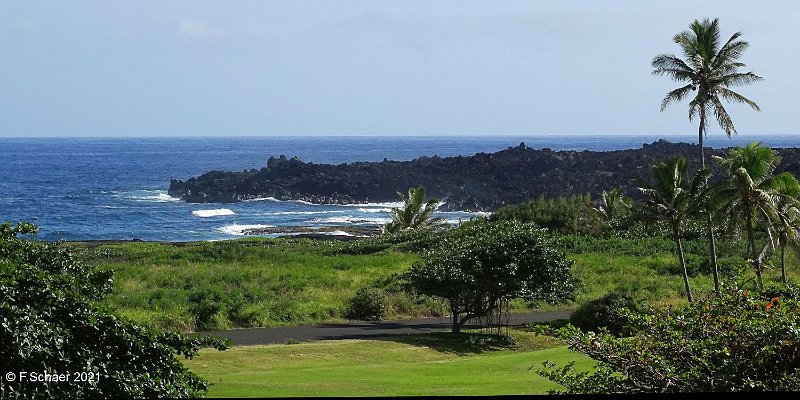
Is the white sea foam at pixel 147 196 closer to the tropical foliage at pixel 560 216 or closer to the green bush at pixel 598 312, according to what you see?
the tropical foliage at pixel 560 216

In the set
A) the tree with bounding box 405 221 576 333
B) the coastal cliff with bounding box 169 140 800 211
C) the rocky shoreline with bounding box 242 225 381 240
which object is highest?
the tree with bounding box 405 221 576 333

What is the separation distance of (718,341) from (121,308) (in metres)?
24.6

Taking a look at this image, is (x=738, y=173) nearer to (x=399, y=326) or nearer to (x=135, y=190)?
(x=399, y=326)

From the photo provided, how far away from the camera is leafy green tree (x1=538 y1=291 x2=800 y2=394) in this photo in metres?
10.8

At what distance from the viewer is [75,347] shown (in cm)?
1012

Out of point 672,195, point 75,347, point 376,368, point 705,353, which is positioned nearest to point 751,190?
point 672,195

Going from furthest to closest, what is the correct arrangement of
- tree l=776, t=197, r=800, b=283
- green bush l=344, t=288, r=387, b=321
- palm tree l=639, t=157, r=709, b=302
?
green bush l=344, t=288, r=387, b=321, palm tree l=639, t=157, r=709, b=302, tree l=776, t=197, r=800, b=283

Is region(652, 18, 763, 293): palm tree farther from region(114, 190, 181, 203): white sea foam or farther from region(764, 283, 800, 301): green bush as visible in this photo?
region(114, 190, 181, 203): white sea foam

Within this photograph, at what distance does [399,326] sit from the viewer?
3269 cm

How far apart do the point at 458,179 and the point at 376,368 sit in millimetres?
102000

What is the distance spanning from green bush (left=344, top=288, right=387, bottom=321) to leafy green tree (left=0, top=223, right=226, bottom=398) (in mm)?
23020

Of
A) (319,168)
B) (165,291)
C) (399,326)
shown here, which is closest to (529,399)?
(399,326)

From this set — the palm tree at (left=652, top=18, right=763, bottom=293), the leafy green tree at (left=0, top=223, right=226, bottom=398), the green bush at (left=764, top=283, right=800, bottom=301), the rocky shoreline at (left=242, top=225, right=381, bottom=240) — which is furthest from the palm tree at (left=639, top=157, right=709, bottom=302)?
the rocky shoreline at (left=242, top=225, right=381, bottom=240)

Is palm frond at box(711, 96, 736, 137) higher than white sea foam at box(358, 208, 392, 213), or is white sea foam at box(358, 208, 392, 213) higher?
palm frond at box(711, 96, 736, 137)
